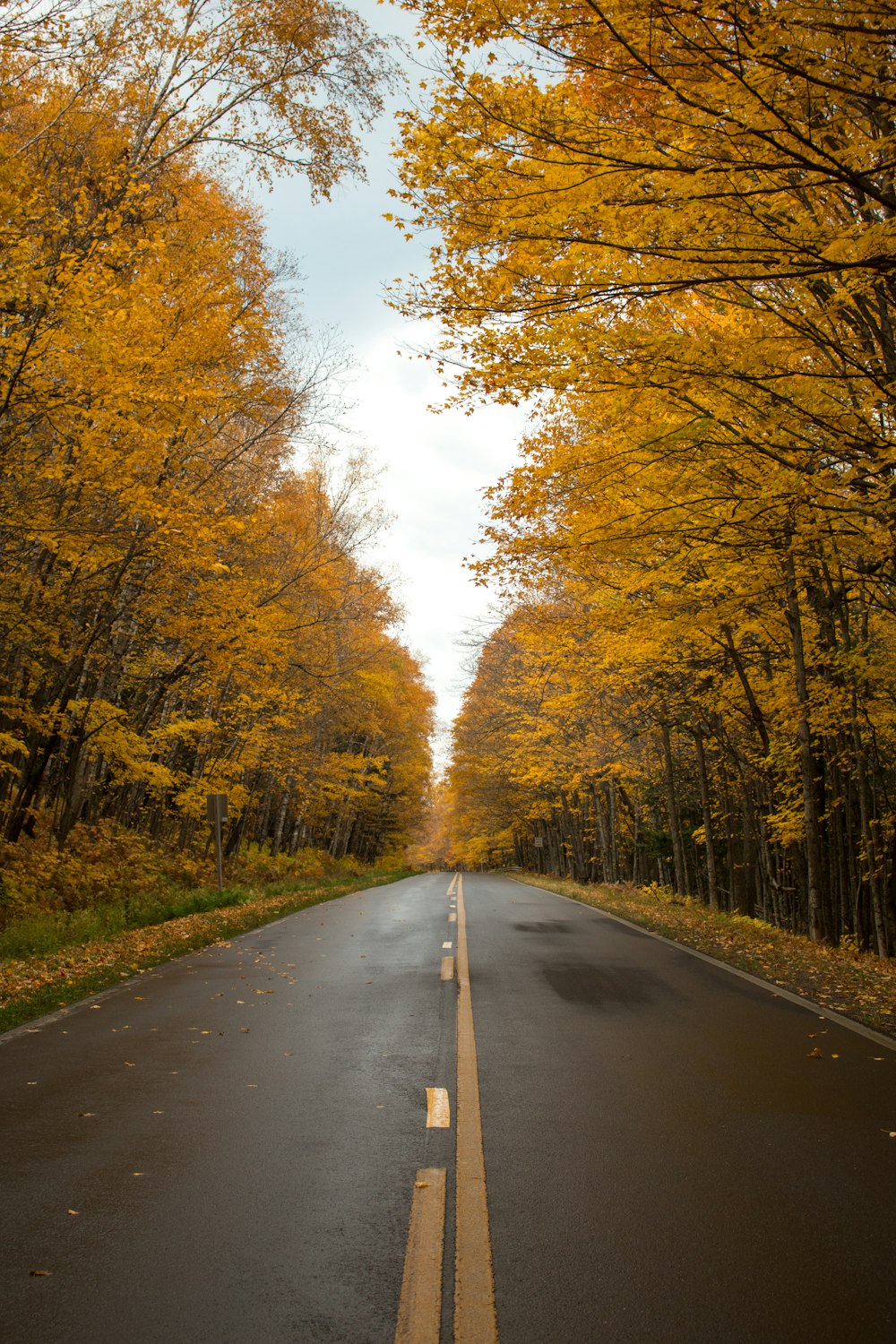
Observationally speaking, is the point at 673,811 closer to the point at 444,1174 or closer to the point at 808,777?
the point at 808,777

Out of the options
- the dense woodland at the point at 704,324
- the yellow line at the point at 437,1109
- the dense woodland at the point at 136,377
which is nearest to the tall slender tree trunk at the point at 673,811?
the dense woodland at the point at 704,324

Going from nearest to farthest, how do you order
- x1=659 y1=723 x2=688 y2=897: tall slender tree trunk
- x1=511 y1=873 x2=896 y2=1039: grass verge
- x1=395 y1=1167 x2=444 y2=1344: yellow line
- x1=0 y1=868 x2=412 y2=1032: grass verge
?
x1=395 y1=1167 x2=444 y2=1344: yellow line < x1=0 y1=868 x2=412 y2=1032: grass verge < x1=511 y1=873 x2=896 y2=1039: grass verge < x1=659 y1=723 x2=688 y2=897: tall slender tree trunk

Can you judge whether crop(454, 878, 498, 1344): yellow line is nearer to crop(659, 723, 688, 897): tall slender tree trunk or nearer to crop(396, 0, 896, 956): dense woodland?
crop(396, 0, 896, 956): dense woodland

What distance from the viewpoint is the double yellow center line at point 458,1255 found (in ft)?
9.82

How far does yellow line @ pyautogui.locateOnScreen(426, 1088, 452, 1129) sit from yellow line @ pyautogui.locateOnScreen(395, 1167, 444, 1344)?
0.73 meters

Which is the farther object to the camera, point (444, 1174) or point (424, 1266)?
point (444, 1174)

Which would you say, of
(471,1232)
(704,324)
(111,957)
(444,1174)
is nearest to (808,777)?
(704,324)

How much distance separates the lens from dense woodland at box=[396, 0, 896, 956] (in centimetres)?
615

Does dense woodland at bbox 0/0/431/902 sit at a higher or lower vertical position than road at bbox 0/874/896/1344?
higher

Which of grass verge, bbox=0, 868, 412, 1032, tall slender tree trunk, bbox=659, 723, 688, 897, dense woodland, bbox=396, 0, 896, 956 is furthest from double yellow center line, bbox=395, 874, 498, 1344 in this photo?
tall slender tree trunk, bbox=659, 723, 688, 897

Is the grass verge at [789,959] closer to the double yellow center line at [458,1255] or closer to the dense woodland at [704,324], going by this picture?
the dense woodland at [704,324]

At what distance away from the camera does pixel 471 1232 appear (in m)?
3.68

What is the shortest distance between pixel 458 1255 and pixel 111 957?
27.7 ft

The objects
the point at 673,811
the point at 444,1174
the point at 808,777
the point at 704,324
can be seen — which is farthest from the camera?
the point at 673,811
